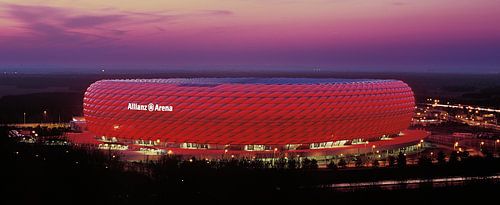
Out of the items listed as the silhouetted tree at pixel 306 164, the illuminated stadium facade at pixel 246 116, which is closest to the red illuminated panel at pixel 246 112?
the illuminated stadium facade at pixel 246 116

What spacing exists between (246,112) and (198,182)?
19.0 meters

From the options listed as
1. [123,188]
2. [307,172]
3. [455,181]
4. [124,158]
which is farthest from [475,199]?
[124,158]

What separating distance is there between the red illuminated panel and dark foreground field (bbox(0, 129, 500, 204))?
371 inches

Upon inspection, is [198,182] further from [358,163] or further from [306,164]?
[358,163]

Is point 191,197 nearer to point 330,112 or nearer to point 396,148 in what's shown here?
point 330,112

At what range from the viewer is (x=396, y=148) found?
72188 millimetres

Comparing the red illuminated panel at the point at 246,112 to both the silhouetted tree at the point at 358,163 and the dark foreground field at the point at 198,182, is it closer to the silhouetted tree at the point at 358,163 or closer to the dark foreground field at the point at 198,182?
the silhouetted tree at the point at 358,163

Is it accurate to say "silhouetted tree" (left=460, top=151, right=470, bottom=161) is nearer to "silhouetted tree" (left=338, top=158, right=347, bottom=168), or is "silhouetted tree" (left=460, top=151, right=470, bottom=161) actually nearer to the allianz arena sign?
"silhouetted tree" (left=338, top=158, right=347, bottom=168)

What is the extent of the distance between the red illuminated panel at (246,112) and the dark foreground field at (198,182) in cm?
942

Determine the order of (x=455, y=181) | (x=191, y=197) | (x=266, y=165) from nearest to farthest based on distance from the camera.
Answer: (x=191, y=197)
(x=455, y=181)
(x=266, y=165)

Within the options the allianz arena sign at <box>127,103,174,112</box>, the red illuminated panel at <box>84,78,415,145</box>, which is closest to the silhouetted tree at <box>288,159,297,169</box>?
the red illuminated panel at <box>84,78,415,145</box>

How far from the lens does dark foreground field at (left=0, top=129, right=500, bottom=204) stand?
43750 millimetres

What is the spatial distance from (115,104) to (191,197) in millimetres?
31349

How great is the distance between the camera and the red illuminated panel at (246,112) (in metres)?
66.7
